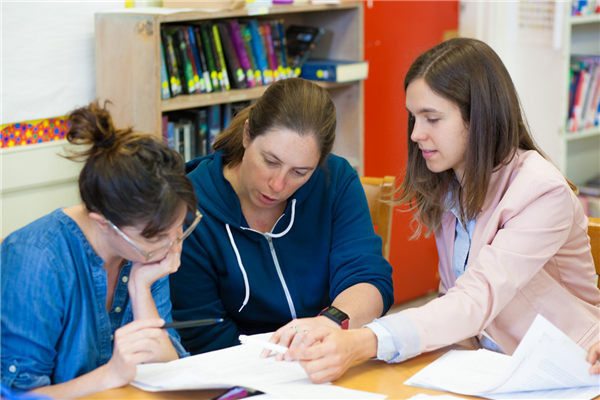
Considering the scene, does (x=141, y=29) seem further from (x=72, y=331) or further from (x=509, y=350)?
(x=509, y=350)

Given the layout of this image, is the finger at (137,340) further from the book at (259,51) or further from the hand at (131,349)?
the book at (259,51)

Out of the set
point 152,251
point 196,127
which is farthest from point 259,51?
point 152,251

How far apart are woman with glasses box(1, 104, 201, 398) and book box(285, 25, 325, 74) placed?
1632 millimetres

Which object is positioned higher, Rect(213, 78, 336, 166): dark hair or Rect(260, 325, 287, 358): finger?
Rect(213, 78, 336, 166): dark hair

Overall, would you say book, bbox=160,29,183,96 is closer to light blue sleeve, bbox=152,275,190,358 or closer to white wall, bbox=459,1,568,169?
light blue sleeve, bbox=152,275,190,358

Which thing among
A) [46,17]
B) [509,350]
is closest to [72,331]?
[509,350]

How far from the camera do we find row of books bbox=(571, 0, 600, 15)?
3730mm

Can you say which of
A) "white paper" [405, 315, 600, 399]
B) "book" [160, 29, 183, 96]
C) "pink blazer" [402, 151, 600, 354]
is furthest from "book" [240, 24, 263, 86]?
"white paper" [405, 315, 600, 399]

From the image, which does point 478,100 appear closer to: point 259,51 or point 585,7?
point 259,51

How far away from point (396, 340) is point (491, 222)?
0.38m

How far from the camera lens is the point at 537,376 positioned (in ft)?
4.14

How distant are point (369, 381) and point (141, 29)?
1452mm

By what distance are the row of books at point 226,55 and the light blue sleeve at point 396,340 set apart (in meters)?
1.34

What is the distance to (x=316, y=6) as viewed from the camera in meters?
2.80
